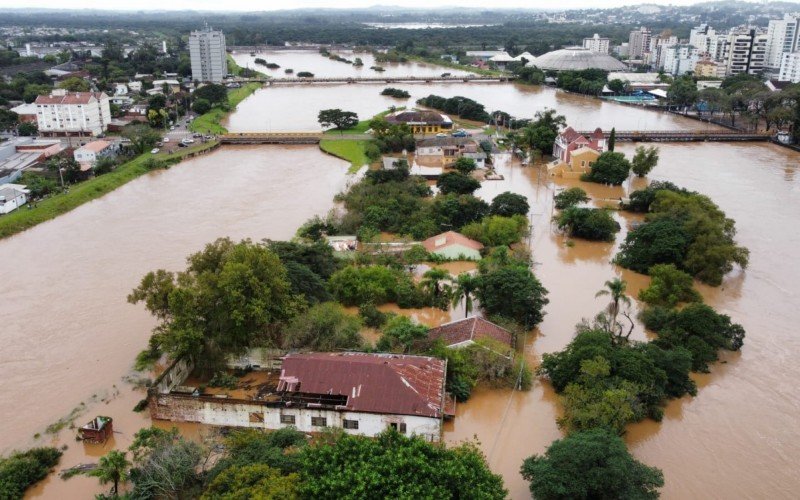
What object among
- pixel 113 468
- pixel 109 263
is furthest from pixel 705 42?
pixel 113 468

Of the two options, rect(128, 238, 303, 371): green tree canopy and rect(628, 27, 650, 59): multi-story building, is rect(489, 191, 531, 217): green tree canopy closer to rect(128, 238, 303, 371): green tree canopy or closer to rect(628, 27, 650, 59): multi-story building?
rect(128, 238, 303, 371): green tree canopy

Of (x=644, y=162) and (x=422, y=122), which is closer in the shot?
(x=644, y=162)

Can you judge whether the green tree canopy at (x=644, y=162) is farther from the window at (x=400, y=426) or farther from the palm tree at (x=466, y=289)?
the window at (x=400, y=426)

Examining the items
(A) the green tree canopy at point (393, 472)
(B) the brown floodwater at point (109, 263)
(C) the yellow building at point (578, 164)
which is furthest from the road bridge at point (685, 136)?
(A) the green tree canopy at point (393, 472)

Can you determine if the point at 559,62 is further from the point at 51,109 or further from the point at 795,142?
the point at 51,109

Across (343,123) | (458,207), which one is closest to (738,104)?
(343,123)

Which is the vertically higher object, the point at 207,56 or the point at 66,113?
the point at 207,56


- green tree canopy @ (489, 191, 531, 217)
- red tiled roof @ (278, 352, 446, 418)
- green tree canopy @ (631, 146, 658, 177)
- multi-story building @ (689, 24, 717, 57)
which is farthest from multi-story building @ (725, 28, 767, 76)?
red tiled roof @ (278, 352, 446, 418)

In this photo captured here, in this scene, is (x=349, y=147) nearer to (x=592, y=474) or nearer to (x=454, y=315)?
(x=454, y=315)
